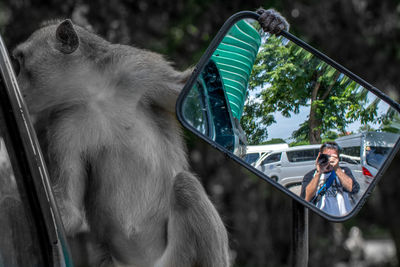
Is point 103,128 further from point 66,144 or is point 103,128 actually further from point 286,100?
point 286,100

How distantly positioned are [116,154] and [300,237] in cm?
102

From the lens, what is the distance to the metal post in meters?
1.80

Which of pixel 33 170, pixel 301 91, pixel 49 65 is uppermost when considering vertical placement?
pixel 301 91

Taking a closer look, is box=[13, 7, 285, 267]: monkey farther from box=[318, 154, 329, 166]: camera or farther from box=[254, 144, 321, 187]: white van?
box=[318, 154, 329, 166]: camera

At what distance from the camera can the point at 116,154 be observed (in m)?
2.39

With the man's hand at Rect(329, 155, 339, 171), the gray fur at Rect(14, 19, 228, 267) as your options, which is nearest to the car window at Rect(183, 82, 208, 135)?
the man's hand at Rect(329, 155, 339, 171)

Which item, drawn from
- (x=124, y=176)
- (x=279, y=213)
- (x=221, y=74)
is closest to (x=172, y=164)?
(x=124, y=176)

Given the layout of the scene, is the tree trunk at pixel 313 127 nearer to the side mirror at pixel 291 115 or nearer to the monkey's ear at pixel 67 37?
the side mirror at pixel 291 115

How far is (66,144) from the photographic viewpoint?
7.77ft

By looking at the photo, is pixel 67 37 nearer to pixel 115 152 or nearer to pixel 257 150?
pixel 115 152

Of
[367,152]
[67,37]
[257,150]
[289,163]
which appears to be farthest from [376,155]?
[67,37]

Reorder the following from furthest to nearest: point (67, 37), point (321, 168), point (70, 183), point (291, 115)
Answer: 1. point (67, 37)
2. point (70, 183)
3. point (291, 115)
4. point (321, 168)

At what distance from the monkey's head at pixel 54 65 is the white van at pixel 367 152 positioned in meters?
1.42

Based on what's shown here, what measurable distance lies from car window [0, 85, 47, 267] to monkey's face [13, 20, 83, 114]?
116 centimetres
